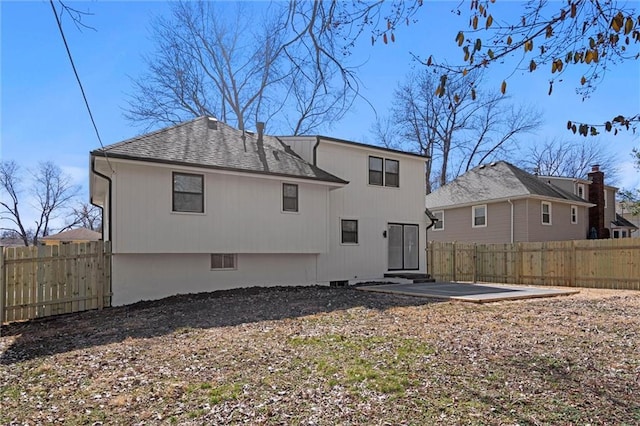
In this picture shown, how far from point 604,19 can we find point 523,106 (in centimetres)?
2870

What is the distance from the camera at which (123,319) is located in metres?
8.66

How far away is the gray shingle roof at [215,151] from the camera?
11.4m

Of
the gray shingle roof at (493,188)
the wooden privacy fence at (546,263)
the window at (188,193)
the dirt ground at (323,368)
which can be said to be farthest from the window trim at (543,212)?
the window at (188,193)

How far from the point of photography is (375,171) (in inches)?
651

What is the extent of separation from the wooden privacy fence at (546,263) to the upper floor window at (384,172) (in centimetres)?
325

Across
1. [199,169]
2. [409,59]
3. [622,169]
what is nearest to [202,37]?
[199,169]

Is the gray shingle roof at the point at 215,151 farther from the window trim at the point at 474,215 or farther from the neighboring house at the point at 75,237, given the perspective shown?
the neighboring house at the point at 75,237

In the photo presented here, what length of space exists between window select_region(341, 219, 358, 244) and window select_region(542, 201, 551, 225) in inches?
469

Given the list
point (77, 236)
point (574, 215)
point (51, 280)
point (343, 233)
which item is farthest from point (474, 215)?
point (77, 236)

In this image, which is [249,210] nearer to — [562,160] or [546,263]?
[546,263]

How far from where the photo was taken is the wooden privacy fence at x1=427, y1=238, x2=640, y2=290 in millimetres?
15172

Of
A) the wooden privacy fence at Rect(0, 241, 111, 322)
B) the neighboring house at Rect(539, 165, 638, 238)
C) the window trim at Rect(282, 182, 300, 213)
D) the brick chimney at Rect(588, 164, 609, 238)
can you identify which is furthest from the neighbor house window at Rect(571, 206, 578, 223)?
the wooden privacy fence at Rect(0, 241, 111, 322)

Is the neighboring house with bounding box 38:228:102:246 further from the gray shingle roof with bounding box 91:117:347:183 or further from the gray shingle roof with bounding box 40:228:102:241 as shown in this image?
the gray shingle roof with bounding box 91:117:347:183

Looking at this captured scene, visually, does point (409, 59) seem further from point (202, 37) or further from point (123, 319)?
point (202, 37)
